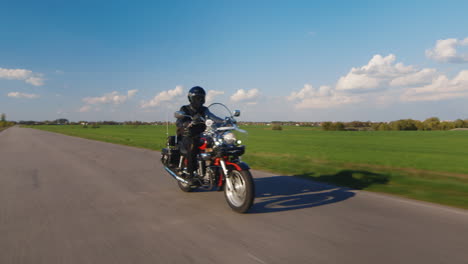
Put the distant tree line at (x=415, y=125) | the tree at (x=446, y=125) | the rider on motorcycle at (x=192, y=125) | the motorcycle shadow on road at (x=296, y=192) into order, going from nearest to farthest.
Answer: the motorcycle shadow on road at (x=296, y=192) < the rider on motorcycle at (x=192, y=125) < the tree at (x=446, y=125) < the distant tree line at (x=415, y=125)

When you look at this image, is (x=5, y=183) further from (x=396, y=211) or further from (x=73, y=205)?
(x=396, y=211)

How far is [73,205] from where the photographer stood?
5219 millimetres

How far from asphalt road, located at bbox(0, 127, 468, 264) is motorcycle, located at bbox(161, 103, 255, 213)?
13.2 inches

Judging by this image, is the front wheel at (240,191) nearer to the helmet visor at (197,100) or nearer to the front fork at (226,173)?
the front fork at (226,173)

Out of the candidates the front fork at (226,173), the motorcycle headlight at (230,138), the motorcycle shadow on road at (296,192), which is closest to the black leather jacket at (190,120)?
the motorcycle headlight at (230,138)

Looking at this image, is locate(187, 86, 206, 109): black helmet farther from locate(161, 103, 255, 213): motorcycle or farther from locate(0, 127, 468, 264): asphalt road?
locate(0, 127, 468, 264): asphalt road

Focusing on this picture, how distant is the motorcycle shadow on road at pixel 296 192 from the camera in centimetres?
516

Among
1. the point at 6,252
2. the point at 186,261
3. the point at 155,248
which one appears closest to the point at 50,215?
the point at 6,252

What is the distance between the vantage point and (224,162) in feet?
16.2

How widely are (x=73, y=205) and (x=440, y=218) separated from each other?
635 centimetres

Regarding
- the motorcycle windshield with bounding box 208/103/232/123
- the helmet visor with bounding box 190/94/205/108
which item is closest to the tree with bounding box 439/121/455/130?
the motorcycle windshield with bounding box 208/103/232/123

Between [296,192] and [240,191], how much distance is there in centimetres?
184

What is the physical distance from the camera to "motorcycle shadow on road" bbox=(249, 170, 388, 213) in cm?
516

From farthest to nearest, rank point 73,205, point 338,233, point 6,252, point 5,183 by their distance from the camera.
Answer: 1. point 5,183
2. point 73,205
3. point 338,233
4. point 6,252
